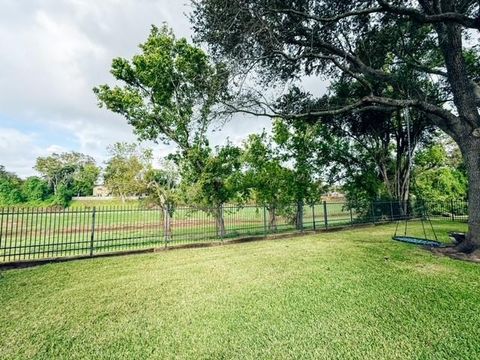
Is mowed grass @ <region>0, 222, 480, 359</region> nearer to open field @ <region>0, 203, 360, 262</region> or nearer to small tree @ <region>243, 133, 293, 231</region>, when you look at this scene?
open field @ <region>0, 203, 360, 262</region>

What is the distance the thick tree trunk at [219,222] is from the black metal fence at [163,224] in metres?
0.09

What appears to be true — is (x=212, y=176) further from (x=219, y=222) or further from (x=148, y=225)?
(x=148, y=225)

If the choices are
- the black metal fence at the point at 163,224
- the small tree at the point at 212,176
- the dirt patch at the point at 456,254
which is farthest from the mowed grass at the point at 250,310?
the small tree at the point at 212,176

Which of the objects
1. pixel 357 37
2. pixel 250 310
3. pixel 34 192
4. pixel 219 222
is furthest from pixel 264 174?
pixel 34 192

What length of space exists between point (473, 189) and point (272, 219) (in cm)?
775

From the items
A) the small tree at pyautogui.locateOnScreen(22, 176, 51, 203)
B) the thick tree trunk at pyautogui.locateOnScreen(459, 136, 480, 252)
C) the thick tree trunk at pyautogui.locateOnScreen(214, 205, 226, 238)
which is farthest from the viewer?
the small tree at pyautogui.locateOnScreen(22, 176, 51, 203)

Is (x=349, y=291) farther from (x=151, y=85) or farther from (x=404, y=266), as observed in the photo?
(x=151, y=85)

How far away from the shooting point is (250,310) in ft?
12.5

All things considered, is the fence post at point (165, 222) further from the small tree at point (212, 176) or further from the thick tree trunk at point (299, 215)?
the thick tree trunk at point (299, 215)

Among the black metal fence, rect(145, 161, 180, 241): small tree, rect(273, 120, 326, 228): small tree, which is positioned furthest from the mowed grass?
rect(273, 120, 326, 228): small tree

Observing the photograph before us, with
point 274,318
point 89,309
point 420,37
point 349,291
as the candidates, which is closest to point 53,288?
point 89,309

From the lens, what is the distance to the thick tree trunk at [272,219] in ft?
42.3

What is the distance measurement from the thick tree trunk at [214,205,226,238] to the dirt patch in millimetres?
7187

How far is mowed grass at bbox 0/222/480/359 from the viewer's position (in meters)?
2.84
